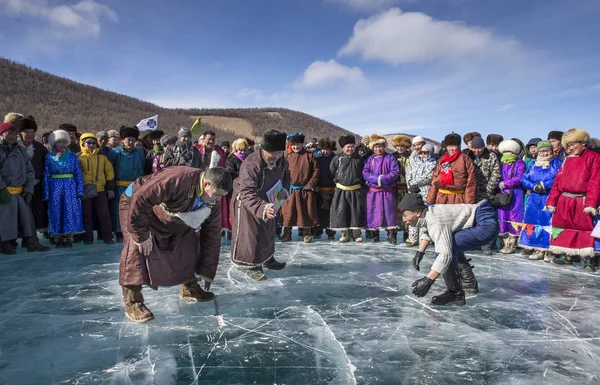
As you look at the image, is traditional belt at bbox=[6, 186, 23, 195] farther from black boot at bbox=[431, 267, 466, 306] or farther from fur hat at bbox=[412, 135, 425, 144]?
fur hat at bbox=[412, 135, 425, 144]

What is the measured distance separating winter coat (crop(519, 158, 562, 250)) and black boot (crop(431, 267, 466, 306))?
2.77 meters

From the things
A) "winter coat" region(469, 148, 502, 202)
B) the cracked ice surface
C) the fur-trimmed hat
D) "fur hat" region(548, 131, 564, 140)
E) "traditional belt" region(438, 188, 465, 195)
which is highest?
the fur-trimmed hat

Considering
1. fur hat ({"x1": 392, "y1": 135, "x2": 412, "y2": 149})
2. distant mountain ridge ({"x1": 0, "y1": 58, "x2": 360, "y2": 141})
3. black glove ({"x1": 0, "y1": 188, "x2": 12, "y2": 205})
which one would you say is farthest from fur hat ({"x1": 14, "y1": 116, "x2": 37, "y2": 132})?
distant mountain ridge ({"x1": 0, "y1": 58, "x2": 360, "y2": 141})

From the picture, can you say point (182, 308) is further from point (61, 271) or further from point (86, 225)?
point (86, 225)

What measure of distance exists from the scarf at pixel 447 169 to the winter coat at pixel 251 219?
2446 mm

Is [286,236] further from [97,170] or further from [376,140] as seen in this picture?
[97,170]

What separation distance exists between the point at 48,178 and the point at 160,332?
4535 millimetres

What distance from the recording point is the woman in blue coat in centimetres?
604

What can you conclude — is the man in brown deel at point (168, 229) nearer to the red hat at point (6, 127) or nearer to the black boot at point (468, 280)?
the black boot at point (468, 280)

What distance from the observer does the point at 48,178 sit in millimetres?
6723

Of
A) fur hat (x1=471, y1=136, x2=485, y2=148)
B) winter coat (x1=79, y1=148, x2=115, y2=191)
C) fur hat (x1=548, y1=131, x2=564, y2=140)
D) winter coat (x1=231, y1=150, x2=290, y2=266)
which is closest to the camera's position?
A: winter coat (x1=231, y1=150, x2=290, y2=266)

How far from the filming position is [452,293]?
4.04 metres

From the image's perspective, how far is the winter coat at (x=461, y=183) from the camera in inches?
227

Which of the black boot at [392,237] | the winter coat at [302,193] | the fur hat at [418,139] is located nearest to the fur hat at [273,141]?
the winter coat at [302,193]
